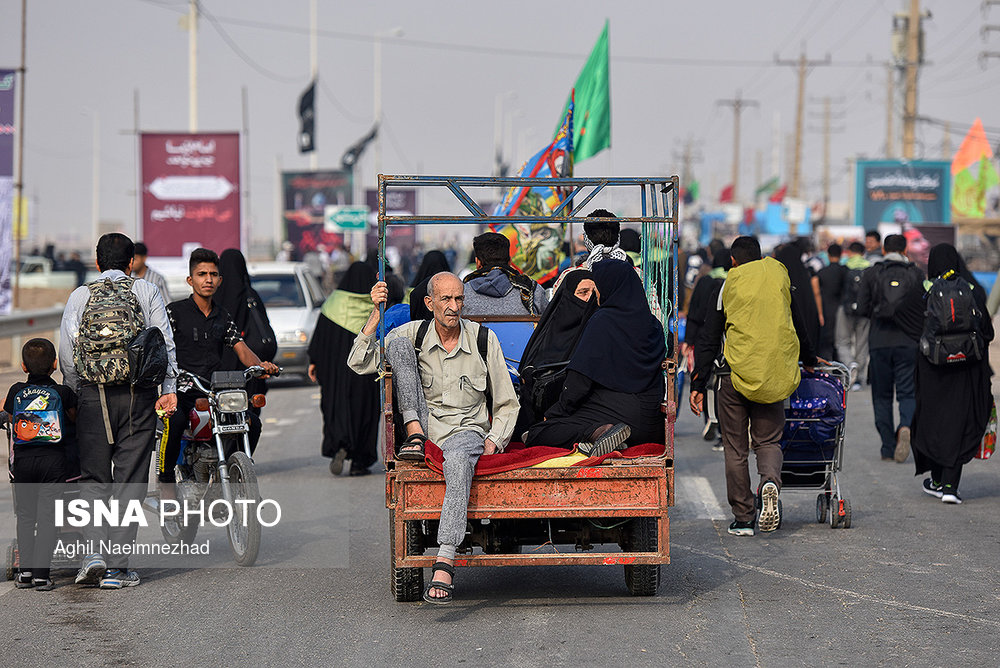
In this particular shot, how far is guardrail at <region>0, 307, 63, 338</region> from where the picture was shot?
19.8 metres

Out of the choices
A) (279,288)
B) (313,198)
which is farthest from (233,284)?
(313,198)

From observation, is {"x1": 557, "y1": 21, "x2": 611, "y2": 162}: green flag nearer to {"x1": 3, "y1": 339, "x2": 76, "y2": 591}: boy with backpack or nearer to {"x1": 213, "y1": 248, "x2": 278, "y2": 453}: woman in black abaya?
{"x1": 213, "y1": 248, "x2": 278, "y2": 453}: woman in black abaya

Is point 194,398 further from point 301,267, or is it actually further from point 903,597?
point 301,267

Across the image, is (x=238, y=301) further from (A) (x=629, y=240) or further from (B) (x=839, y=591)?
(B) (x=839, y=591)

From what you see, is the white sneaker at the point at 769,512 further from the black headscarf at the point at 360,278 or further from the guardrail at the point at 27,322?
the guardrail at the point at 27,322

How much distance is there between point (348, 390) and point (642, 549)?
5306mm

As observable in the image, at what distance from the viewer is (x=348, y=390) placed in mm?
11703

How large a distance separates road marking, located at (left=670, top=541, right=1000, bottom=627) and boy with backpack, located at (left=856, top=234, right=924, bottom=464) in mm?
4481

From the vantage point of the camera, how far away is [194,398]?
8.49 meters

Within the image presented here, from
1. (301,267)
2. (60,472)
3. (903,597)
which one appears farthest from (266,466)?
(301,267)

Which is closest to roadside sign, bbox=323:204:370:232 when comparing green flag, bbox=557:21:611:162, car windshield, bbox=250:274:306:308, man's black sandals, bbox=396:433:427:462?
car windshield, bbox=250:274:306:308

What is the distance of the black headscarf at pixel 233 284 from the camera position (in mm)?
10039

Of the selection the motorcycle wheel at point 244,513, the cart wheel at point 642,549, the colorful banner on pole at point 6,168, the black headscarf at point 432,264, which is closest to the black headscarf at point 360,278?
the black headscarf at point 432,264

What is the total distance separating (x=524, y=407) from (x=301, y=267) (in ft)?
44.9
